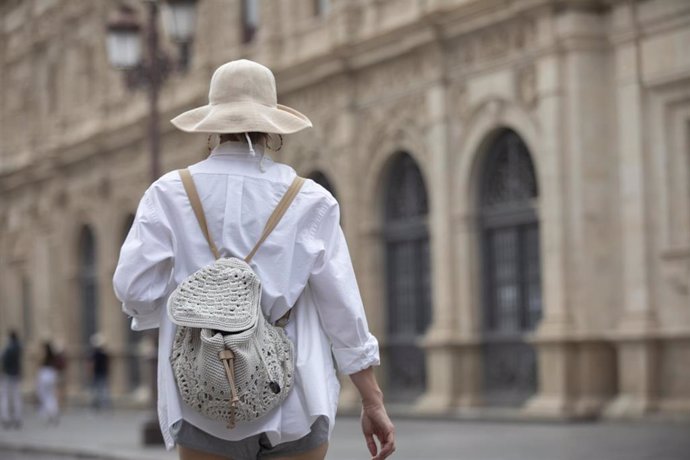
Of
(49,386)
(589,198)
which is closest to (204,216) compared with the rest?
(589,198)

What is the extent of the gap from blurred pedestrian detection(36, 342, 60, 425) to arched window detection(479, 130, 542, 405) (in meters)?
8.52

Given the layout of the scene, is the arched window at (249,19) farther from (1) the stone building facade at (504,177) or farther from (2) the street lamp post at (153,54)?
(2) the street lamp post at (153,54)

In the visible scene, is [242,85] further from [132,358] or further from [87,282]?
[87,282]

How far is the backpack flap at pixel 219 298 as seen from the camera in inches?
161

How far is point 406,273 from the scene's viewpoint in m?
25.2

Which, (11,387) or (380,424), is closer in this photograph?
(380,424)

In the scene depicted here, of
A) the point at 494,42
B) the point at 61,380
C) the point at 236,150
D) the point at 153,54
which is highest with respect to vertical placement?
the point at 494,42

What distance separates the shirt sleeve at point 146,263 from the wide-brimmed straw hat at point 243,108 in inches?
10.7

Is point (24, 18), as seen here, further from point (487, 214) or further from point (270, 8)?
point (487, 214)

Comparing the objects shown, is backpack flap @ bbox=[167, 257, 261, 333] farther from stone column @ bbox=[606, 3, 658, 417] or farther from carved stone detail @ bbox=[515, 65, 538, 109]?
carved stone detail @ bbox=[515, 65, 538, 109]

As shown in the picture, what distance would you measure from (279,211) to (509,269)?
60.1 feet

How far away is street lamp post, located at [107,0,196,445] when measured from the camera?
1806cm

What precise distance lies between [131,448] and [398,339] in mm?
8112

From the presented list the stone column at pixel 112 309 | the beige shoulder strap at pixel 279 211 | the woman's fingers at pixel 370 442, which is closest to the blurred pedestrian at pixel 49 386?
the stone column at pixel 112 309
